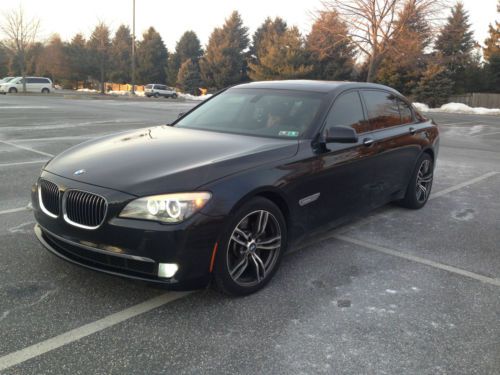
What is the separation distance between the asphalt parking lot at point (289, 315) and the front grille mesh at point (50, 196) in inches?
22.5

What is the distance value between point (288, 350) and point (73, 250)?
5.19 feet

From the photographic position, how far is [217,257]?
3.08m

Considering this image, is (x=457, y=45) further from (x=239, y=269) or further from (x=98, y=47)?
(x=239, y=269)

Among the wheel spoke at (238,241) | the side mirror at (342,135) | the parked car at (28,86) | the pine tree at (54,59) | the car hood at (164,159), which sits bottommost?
the wheel spoke at (238,241)

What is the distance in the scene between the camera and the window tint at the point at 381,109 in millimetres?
4906

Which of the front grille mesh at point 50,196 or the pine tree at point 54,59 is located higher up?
the pine tree at point 54,59

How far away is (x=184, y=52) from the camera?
211 feet

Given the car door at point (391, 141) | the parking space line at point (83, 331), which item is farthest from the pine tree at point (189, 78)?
the parking space line at point (83, 331)

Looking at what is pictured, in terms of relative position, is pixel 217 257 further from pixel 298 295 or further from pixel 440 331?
pixel 440 331

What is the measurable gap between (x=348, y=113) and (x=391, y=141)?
0.82 meters

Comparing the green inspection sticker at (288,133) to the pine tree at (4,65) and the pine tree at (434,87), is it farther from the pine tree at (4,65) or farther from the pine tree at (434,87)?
the pine tree at (4,65)

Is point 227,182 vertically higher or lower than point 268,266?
higher

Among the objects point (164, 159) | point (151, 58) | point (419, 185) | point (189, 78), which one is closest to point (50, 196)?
point (164, 159)

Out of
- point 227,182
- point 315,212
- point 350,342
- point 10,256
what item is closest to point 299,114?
point 315,212
